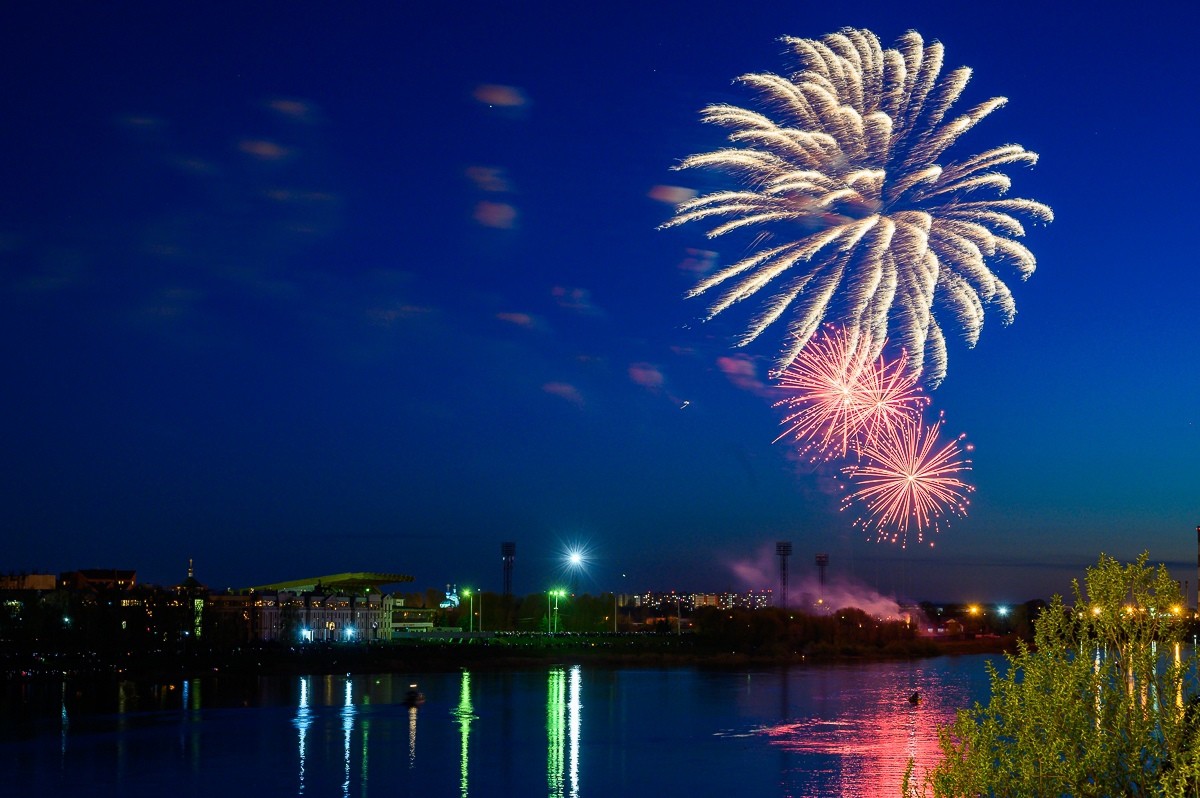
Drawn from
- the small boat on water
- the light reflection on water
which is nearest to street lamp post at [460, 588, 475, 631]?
the light reflection on water

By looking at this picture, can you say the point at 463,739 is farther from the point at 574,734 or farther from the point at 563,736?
the point at 574,734

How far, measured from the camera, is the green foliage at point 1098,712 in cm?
1185

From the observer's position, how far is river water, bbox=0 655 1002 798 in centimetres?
3975

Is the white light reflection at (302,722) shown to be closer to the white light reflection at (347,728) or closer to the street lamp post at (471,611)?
the white light reflection at (347,728)

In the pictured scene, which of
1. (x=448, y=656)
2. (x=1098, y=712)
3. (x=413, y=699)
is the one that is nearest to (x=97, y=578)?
(x=448, y=656)

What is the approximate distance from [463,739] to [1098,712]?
42516mm

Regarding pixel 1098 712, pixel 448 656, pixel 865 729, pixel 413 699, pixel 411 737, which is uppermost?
pixel 1098 712

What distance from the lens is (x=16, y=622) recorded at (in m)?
100

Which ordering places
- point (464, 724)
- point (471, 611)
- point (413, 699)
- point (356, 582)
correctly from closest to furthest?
point (464, 724)
point (413, 699)
point (356, 582)
point (471, 611)

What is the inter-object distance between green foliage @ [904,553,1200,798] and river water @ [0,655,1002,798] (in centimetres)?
1931

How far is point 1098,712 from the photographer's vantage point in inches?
480

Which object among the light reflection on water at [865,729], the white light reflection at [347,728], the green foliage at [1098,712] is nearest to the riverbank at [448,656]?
the white light reflection at [347,728]

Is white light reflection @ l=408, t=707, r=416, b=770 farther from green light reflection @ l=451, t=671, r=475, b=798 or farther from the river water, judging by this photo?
green light reflection @ l=451, t=671, r=475, b=798

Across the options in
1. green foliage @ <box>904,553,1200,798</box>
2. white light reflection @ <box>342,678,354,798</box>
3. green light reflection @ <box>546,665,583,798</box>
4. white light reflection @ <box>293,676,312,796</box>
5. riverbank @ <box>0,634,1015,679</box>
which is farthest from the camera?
riverbank @ <box>0,634,1015,679</box>
